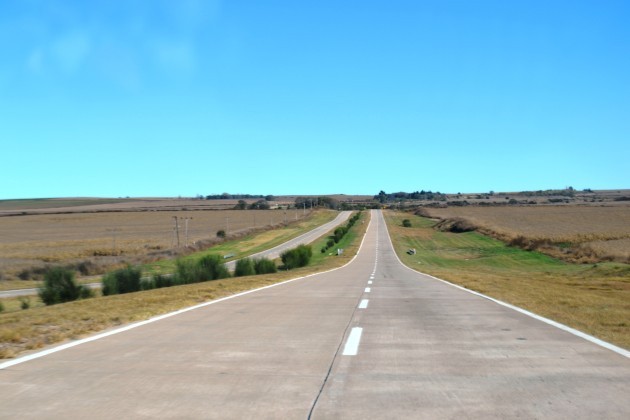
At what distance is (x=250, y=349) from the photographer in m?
9.09

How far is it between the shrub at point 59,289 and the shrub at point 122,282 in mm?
2375

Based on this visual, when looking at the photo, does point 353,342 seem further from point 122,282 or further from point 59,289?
point 122,282

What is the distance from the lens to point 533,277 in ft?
118

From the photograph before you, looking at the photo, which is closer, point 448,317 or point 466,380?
point 466,380

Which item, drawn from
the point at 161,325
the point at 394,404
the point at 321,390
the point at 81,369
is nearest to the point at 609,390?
the point at 394,404

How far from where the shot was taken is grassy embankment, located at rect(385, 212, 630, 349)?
13163 mm

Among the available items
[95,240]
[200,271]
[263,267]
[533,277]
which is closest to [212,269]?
[200,271]

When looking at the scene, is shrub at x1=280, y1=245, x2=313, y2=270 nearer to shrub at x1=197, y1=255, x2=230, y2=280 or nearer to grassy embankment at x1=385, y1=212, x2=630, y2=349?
grassy embankment at x1=385, y1=212, x2=630, y2=349

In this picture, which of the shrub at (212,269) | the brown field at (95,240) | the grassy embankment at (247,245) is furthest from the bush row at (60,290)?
the brown field at (95,240)

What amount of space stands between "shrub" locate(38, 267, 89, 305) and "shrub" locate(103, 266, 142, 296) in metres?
2.38

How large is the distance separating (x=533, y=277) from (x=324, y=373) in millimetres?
31011

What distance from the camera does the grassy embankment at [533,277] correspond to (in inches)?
518

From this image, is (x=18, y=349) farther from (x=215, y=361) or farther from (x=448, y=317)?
(x=448, y=317)

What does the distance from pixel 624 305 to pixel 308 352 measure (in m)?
11.2
